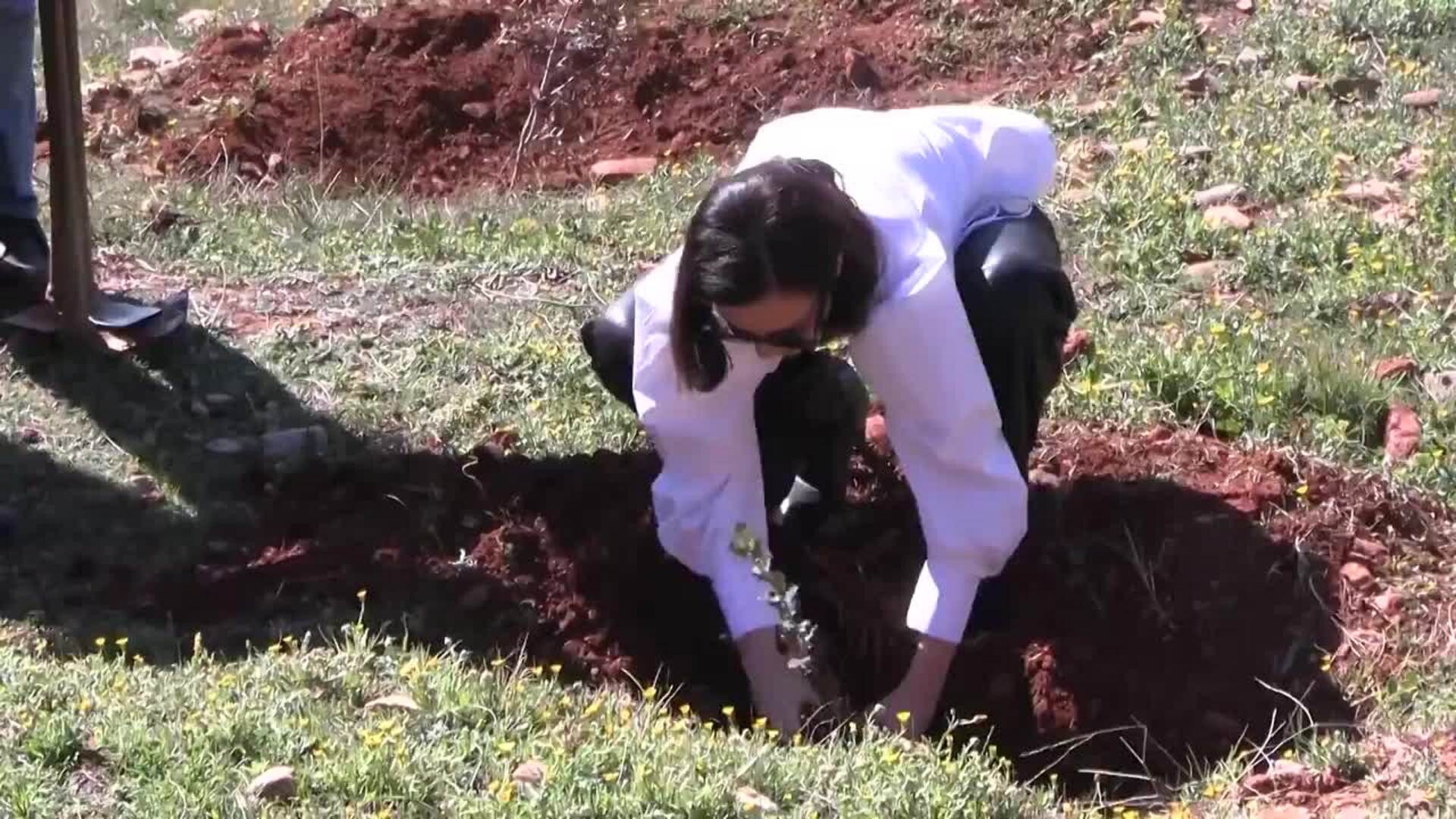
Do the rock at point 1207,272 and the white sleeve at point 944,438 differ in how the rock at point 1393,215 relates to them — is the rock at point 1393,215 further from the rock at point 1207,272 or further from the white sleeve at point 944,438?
the white sleeve at point 944,438

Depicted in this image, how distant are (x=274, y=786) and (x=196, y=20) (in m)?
6.26

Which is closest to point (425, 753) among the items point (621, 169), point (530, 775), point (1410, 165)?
point (530, 775)

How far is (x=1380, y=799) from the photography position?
3102 millimetres

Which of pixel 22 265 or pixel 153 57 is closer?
pixel 22 265

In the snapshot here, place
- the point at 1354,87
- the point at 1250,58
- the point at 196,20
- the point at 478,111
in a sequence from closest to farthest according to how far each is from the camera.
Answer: the point at 1354,87, the point at 1250,58, the point at 478,111, the point at 196,20

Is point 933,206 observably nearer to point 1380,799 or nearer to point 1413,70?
point 1380,799

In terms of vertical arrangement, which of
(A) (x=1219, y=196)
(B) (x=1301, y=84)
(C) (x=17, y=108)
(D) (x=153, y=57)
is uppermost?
(C) (x=17, y=108)

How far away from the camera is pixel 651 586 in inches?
157

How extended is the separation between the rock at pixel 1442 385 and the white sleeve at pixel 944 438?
158cm

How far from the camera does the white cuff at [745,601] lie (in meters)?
3.43

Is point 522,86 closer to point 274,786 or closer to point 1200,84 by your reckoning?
point 1200,84

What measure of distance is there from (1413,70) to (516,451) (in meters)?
3.60

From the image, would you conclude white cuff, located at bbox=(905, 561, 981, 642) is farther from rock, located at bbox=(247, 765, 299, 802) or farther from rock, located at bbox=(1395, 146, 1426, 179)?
rock, located at bbox=(1395, 146, 1426, 179)

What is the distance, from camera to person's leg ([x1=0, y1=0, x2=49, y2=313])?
4.94 metres
